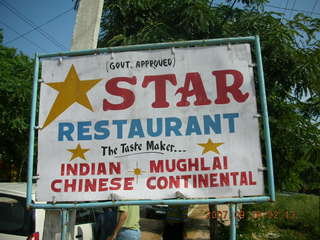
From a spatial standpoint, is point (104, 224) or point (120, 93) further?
point (104, 224)

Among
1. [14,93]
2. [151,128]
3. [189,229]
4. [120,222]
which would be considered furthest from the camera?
[14,93]

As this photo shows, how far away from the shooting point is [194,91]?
110 inches

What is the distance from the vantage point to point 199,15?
5152mm

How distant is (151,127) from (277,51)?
3114mm

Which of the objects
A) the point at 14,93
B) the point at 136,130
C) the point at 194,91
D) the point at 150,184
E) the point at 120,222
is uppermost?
the point at 14,93

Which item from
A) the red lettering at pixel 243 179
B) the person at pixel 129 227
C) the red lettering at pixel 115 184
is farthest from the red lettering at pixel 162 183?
the person at pixel 129 227

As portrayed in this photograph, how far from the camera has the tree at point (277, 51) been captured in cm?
496

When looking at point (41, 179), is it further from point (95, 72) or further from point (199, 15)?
point (199, 15)

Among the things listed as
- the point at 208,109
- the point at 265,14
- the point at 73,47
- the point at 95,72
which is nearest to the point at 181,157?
the point at 208,109

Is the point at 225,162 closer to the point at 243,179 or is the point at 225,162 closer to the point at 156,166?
the point at 243,179

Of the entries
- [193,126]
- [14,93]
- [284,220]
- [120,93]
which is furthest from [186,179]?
[284,220]

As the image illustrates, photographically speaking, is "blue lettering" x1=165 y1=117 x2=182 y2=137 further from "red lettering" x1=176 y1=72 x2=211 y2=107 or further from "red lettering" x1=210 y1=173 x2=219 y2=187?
"red lettering" x1=210 y1=173 x2=219 y2=187

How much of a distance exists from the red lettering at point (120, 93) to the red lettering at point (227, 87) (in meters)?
0.76

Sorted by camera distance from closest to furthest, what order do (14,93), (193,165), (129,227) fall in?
1. (193,165)
2. (129,227)
3. (14,93)
